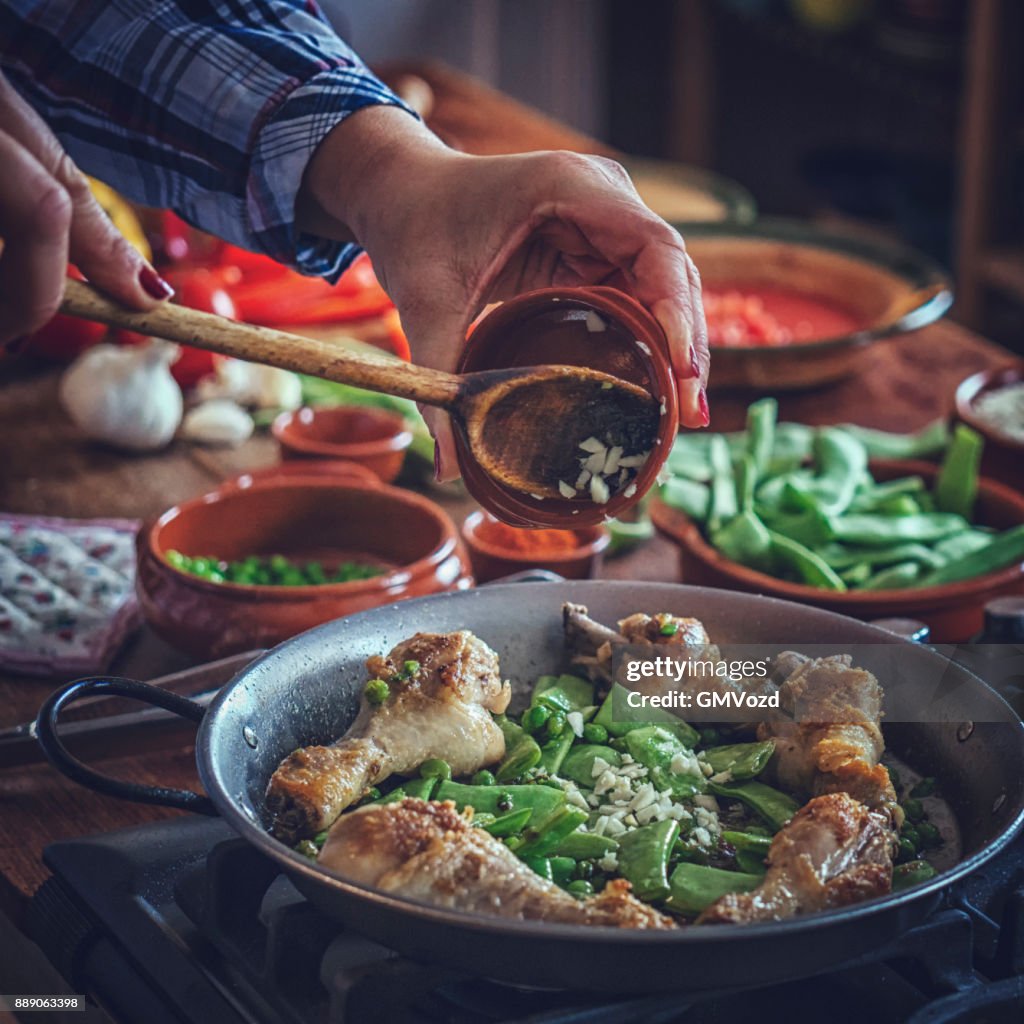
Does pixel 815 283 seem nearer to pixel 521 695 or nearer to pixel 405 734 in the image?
pixel 521 695

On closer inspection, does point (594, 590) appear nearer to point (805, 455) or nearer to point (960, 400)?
point (805, 455)

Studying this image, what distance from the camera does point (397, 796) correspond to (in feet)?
4.77

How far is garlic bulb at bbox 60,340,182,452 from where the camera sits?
2.81 m

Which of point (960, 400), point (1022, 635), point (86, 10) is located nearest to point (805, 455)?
point (960, 400)

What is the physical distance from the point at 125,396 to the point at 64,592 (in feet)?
2.32

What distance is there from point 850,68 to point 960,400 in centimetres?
320

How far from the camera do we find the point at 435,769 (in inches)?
59.3

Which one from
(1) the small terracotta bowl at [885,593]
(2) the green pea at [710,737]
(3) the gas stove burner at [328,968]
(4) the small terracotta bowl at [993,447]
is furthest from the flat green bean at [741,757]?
(4) the small terracotta bowl at [993,447]

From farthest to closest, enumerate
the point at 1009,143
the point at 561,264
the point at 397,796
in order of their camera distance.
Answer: the point at 1009,143 → the point at 561,264 → the point at 397,796

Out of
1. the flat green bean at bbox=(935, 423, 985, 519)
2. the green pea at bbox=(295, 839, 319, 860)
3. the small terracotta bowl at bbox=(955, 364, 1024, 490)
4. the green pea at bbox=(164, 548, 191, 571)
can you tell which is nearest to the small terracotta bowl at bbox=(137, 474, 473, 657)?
the green pea at bbox=(164, 548, 191, 571)

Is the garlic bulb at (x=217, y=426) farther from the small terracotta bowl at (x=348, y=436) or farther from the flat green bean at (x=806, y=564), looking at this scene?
the flat green bean at (x=806, y=564)

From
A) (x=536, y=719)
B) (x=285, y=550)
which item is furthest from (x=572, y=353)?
(x=285, y=550)

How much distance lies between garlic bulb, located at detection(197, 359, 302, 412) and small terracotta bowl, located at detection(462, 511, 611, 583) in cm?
93

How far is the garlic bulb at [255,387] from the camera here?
3055 millimetres
